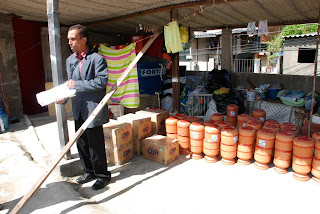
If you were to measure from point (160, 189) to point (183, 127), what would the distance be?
1.45 m

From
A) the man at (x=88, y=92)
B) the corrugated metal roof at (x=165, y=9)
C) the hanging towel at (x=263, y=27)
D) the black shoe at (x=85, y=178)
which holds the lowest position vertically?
the black shoe at (x=85, y=178)

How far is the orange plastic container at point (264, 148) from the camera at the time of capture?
3.92 m

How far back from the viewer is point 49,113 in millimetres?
7621

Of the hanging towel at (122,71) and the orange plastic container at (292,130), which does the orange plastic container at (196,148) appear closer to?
the orange plastic container at (292,130)

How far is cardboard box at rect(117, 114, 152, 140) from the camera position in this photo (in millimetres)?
4579

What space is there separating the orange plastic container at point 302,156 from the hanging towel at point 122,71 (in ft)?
13.4

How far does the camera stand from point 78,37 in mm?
3133

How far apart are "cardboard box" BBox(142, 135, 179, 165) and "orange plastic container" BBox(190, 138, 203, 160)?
278 mm

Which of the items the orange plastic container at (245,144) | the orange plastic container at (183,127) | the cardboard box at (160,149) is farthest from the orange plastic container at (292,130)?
the cardboard box at (160,149)

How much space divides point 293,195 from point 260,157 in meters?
0.79

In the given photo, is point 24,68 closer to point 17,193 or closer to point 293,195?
point 17,193

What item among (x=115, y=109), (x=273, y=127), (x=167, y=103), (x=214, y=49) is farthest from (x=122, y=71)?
(x=214, y=49)

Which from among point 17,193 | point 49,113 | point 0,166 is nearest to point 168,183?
point 17,193

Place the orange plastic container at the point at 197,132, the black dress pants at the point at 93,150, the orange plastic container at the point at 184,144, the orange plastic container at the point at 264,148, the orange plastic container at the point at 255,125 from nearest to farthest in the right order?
the black dress pants at the point at 93,150 < the orange plastic container at the point at 264,148 < the orange plastic container at the point at 197,132 < the orange plastic container at the point at 255,125 < the orange plastic container at the point at 184,144
